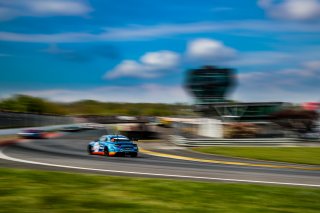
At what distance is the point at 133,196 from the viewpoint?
25.8ft

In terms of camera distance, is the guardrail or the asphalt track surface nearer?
the asphalt track surface

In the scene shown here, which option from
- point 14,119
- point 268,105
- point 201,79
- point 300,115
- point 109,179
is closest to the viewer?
point 109,179

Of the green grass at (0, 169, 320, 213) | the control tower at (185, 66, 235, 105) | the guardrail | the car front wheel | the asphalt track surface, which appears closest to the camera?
the green grass at (0, 169, 320, 213)

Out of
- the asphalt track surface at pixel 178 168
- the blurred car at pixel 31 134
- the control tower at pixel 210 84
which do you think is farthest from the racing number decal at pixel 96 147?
the control tower at pixel 210 84

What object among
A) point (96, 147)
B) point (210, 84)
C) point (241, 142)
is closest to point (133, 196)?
point (96, 147)

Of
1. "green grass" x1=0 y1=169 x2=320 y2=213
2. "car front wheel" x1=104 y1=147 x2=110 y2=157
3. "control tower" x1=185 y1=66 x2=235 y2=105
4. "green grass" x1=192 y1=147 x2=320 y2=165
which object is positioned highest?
"control tower" x1=185 y1=66 x2=235 y2=105

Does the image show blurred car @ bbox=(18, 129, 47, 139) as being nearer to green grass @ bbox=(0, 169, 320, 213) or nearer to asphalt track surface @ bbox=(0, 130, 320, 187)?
asphalt track surface @ bbox=(0, 130, 320, 187)

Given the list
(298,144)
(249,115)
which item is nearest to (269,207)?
(298,144)

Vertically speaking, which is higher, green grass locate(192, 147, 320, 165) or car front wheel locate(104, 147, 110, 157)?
car front wheel locate(104, 147, 110, 157)

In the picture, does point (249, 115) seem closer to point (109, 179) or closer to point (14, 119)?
point (14, 119)

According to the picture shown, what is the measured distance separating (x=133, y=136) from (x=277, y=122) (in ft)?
48.8

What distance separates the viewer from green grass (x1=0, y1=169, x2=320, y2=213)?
6.97 metres

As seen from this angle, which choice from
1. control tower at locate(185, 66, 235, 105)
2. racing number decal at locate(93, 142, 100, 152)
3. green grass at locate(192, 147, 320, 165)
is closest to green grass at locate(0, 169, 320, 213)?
green grass at locate(192, 147, 320, 165)

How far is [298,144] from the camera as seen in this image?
135 ft
